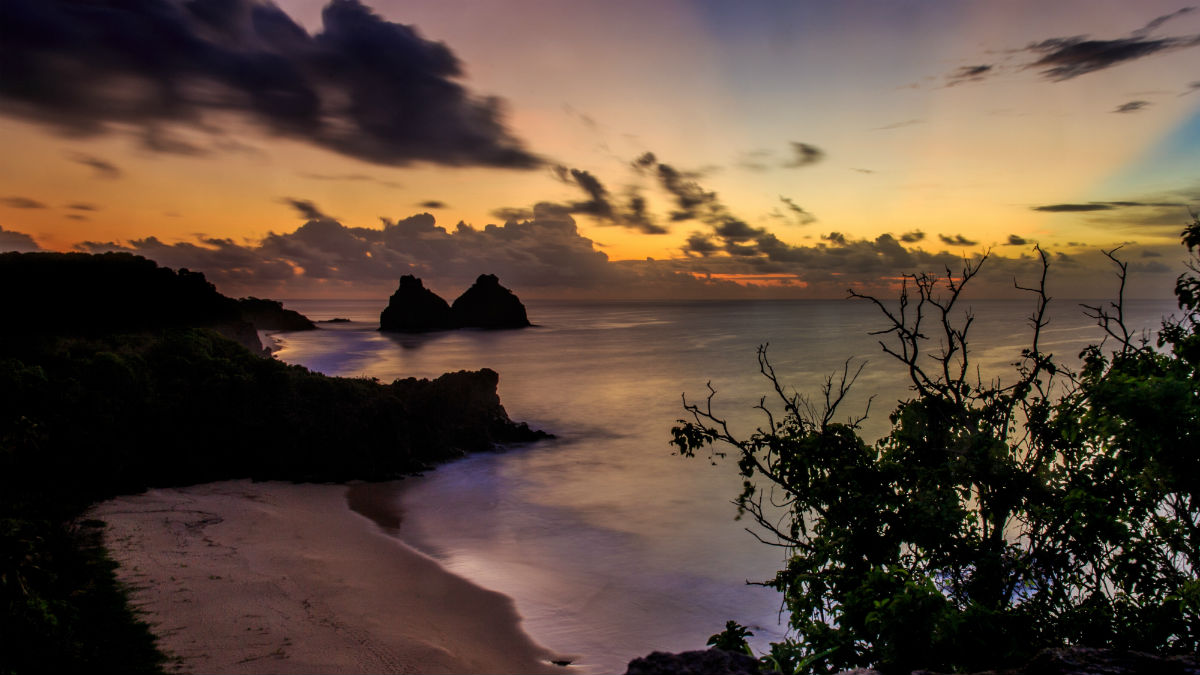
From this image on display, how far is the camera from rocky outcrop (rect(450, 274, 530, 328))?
A: 173m

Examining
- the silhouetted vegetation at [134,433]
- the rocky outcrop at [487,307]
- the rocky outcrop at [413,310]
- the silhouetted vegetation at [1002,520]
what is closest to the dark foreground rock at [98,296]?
the silhouetted vegetation at [134,433]

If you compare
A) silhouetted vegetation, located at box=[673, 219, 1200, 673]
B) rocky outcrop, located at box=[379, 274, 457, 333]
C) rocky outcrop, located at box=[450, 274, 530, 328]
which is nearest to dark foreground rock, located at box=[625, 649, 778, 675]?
silhouetted vegetation, located at box=[673, 219, 1200, 673]

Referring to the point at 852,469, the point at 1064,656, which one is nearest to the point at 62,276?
the point at 852,469

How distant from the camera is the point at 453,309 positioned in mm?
172125

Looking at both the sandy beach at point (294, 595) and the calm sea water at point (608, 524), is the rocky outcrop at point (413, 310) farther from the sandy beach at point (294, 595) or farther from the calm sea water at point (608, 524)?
the sandy beach at point (294, 595)

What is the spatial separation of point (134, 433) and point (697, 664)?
26.6 meters

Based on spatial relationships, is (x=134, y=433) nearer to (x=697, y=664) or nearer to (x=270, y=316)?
(x=697, y=664)

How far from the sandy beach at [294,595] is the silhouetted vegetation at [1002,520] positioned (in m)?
8.82

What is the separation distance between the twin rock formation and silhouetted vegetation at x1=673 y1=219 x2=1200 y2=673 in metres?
164

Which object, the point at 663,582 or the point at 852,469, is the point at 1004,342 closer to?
the point at 663,582

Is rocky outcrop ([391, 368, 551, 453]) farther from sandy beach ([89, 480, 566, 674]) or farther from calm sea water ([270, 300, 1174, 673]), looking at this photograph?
sandy beach ([89, 480, 566, 674])

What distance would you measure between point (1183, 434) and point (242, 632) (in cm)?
1593

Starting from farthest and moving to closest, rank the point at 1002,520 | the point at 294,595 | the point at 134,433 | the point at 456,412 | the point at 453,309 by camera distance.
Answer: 1. the point at 453,309
2. the point at 456,412
3. the point at 134,433
4. the point at 294,595
5. the point at 1002,520

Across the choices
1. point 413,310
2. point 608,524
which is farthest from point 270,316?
point 608,524
